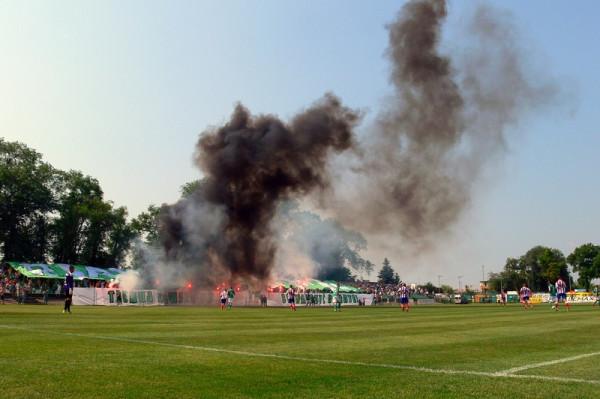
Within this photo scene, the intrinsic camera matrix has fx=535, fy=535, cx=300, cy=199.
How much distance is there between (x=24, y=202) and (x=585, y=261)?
143 metres

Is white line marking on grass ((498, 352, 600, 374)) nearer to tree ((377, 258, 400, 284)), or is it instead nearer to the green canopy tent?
the green canopy tent

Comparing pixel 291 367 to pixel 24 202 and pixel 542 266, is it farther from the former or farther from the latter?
pixel 542 266

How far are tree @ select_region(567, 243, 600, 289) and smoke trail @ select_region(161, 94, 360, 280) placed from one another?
382 feet

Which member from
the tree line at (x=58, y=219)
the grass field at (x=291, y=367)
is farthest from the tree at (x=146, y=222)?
the grass field at (x=291, y=367)

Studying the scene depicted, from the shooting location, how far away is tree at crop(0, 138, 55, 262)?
8712cm

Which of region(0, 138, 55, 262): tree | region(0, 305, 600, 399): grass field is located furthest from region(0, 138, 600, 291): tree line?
region(0, 305, 600, 399): grass field

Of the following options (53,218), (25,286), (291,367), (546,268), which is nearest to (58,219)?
(53,218)

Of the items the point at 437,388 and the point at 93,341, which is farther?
the point at 93,341

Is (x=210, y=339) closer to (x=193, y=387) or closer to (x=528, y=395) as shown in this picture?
(x=193, y=387)

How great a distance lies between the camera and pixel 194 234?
6794cm

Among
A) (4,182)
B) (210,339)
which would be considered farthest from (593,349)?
(4,182)

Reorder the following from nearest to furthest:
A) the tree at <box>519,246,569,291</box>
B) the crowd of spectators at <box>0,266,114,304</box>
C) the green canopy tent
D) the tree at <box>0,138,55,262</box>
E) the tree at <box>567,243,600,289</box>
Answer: the crowd of spectators at <box>0,266,114,304</box> → the green canopy tent → the tree at <box>0,138,55,262</box> → the tree at <box>567,243,600,289</box> → the tree at <box>519,246,569,291</box>

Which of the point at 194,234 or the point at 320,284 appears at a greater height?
the point at 194,234

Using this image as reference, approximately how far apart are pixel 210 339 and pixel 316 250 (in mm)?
113605
